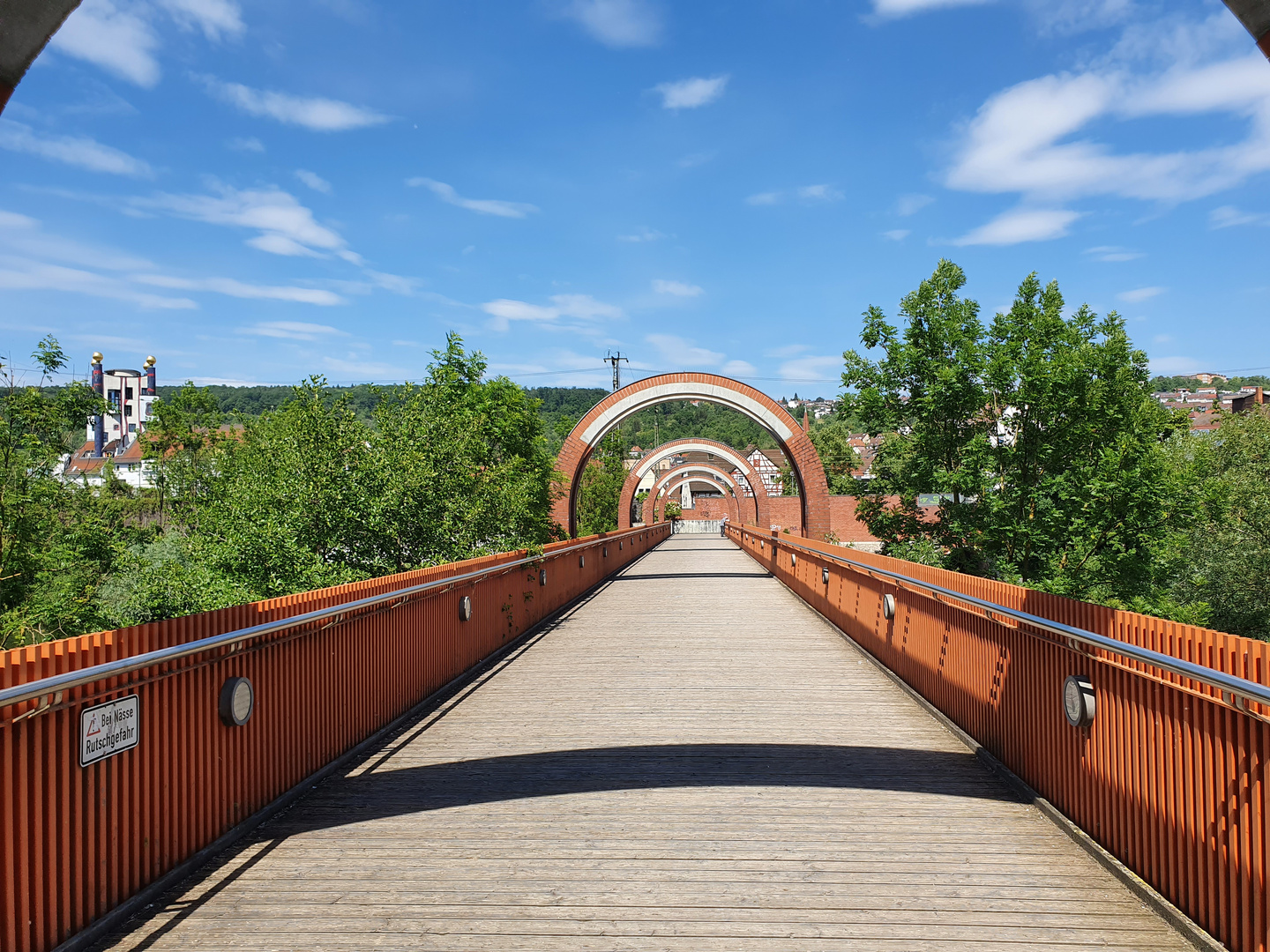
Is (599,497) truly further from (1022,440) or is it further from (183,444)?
(1022,440)

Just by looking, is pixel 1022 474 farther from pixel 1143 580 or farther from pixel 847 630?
pixel 847 630

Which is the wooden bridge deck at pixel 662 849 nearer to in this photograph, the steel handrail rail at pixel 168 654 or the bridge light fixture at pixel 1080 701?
the bridge light fixture at pixel 1080 701

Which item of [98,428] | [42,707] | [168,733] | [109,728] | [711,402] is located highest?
[98,428]

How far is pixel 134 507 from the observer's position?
3128cm

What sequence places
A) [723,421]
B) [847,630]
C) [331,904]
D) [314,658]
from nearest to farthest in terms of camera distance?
[331,904], [314,658], [847,630], [723,421]

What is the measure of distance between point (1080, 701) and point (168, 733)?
415 centimetres

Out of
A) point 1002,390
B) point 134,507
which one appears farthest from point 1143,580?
point 134,507

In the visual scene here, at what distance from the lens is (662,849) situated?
157 inches

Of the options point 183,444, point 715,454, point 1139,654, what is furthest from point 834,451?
point 1139,654

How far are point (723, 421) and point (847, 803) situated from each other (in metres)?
169

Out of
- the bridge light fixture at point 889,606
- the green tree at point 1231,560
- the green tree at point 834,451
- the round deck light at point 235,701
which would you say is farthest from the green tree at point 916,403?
the green tree at point 834,451

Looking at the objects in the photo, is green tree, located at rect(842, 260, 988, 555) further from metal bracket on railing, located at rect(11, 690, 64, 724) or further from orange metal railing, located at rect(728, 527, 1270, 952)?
metal bracket on railing, located at rect(11, 690, 64, 724)

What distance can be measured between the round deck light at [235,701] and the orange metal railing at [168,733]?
43 millimetres

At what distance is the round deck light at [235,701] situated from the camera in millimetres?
4023
